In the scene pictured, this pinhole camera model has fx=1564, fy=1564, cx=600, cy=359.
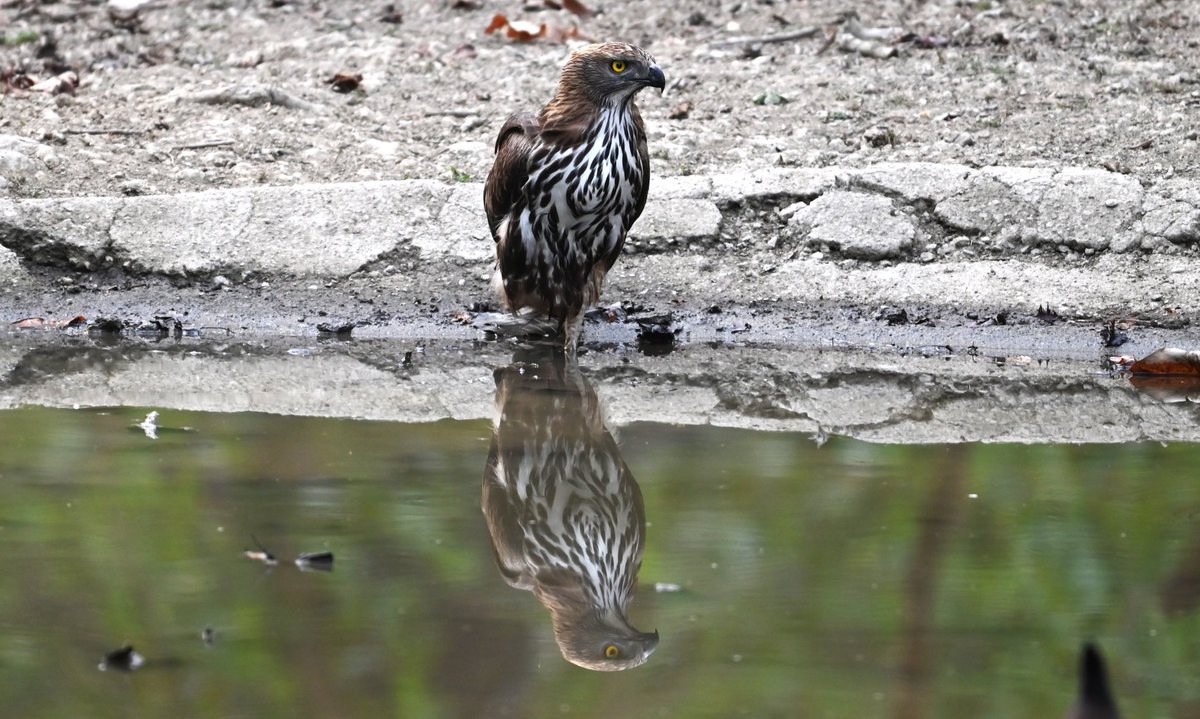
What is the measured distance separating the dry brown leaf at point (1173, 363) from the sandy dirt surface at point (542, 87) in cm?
154

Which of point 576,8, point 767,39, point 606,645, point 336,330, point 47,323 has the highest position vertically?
point 606,645

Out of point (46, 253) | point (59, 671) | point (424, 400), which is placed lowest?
point (46, 253)

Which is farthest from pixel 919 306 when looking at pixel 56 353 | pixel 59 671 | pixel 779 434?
pixel 59 671

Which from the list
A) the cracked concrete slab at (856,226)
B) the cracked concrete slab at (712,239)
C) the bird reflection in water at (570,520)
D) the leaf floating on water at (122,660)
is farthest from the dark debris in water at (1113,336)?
the leaf floating on water at (122,660)

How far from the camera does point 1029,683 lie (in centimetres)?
297

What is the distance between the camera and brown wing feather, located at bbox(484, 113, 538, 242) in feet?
20.7

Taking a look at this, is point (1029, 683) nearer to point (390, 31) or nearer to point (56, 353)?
point (56, 353)

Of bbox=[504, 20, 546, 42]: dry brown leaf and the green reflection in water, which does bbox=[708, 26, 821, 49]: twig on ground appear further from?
the green reflection in water

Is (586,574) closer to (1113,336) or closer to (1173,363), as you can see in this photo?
(1173,363)

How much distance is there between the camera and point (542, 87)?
29.5 feet

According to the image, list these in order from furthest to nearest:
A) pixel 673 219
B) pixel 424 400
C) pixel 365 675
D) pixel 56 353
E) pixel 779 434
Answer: pixel 673 219 → pixel 56 353 → pixel 424 400 → pixel 779 434 → pixel 365 675

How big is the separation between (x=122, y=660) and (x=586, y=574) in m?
1.19

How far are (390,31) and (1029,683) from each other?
25.8ft

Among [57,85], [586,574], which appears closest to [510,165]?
[586,574]
